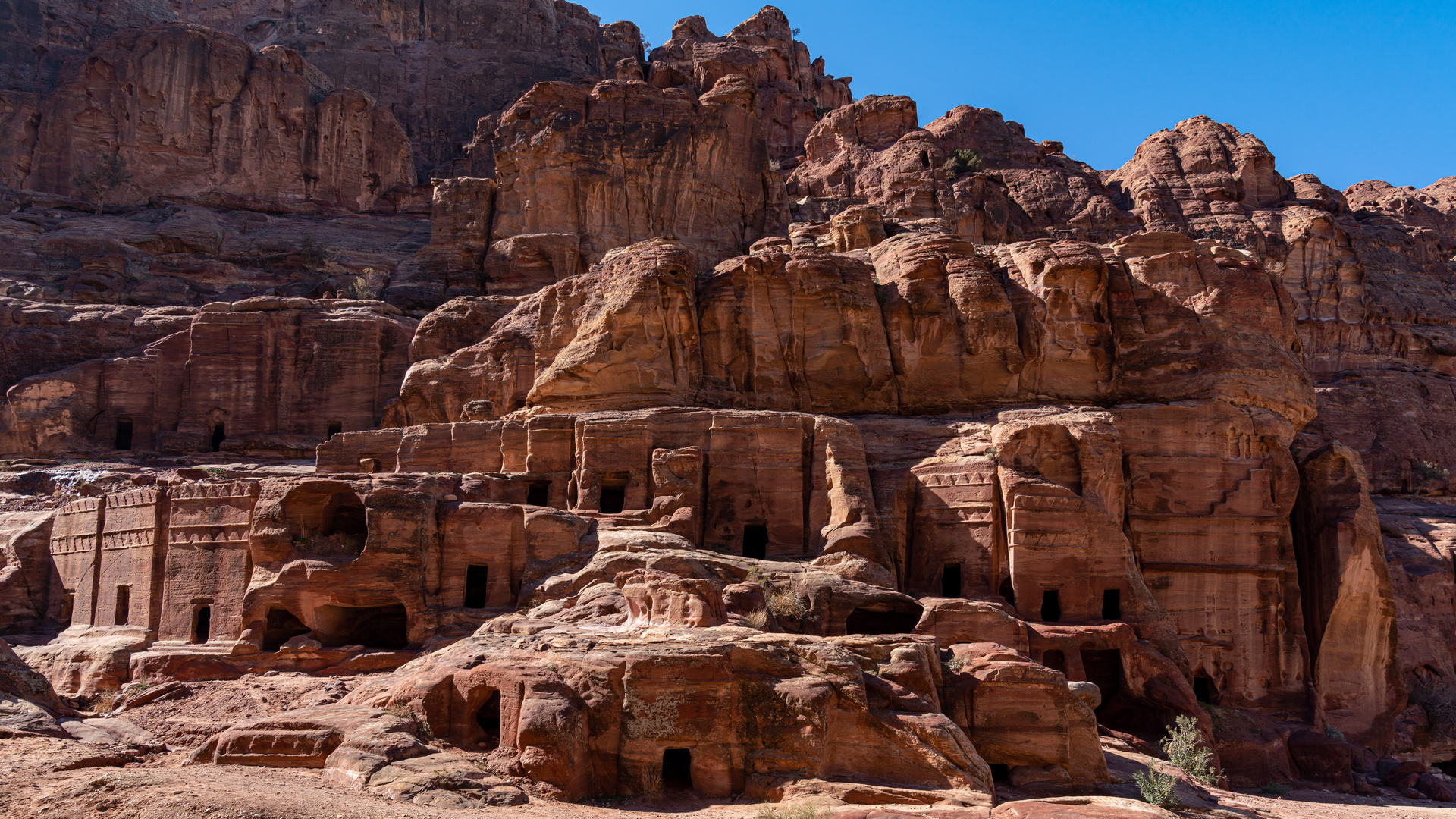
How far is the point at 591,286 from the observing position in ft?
120

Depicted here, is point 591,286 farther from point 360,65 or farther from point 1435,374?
point 360,65

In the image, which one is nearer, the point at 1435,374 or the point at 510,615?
the point at 510,615

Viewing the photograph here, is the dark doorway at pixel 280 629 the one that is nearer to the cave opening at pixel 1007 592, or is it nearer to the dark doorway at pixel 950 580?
the dark doorway at pixel 950 580

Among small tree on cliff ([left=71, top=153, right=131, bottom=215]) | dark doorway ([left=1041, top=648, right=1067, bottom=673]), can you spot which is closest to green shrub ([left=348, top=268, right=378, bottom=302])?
small tree on cliff ([left=71, top=153, right=131, bottom=215])

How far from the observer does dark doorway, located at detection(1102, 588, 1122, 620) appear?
96.2ft

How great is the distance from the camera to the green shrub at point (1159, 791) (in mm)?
19609

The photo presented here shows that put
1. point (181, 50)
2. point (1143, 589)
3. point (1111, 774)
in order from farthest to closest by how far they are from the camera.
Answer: point (181, 50) < point (1143, 589) < point (1111, 774)

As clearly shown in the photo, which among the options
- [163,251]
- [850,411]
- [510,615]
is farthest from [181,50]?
[510,615]

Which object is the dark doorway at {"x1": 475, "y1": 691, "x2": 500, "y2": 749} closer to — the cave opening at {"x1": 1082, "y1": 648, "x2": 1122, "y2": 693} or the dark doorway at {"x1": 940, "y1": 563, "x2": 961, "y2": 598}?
the dark doorway at {"x1": 940, "y1": 563, "x2": 961, "y2": 598}

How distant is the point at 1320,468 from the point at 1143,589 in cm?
Answer: 1044

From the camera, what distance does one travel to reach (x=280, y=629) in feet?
86.3

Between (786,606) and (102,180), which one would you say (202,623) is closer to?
(786,606)

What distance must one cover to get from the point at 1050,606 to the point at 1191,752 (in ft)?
20.1

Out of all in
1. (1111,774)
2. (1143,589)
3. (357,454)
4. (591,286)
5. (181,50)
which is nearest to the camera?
(1111,774)
